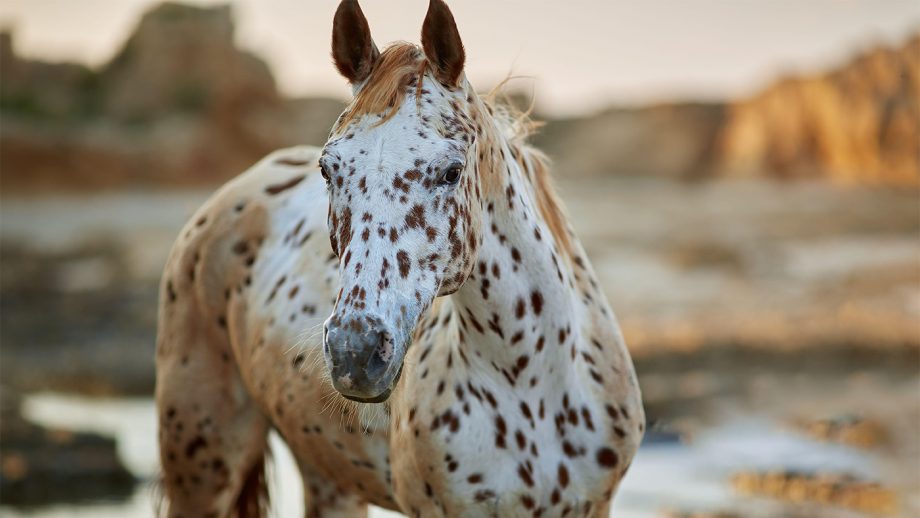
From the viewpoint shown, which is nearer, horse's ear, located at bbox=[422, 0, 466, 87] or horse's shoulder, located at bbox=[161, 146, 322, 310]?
horse's ear, located at bbox=[422, 0, 466, 87]

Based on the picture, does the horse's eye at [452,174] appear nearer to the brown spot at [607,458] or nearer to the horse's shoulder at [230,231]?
the brown spot at [607,458]

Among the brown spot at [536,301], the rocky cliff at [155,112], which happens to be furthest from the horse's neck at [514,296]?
the rocky cliff at [155,112]

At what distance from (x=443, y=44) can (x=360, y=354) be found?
77 centimetres

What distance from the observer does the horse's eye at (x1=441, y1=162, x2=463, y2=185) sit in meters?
2.36

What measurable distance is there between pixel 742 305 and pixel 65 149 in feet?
41.7

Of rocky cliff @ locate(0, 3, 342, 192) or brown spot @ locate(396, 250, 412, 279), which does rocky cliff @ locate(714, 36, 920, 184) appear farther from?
brown spot @ locate(396, 250, 412, 279)

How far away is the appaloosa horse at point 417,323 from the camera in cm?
232

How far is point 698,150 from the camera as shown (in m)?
28.4

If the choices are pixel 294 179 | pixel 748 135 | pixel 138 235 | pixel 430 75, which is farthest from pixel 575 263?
pixel 748 135

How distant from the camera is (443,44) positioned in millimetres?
2494

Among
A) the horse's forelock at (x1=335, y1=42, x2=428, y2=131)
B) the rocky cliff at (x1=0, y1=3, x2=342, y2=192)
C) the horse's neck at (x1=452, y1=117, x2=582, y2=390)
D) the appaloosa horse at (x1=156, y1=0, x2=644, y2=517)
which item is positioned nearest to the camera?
the appaloosa horse at (x1=156, y1=0, x2=644, y2=517)

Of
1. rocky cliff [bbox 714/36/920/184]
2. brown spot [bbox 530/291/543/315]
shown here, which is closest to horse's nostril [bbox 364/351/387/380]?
brown spot [bbox 530/291/543/315]

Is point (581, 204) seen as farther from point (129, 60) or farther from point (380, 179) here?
point (380, 179)

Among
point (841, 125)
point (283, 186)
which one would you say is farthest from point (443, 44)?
point (841, 125)
